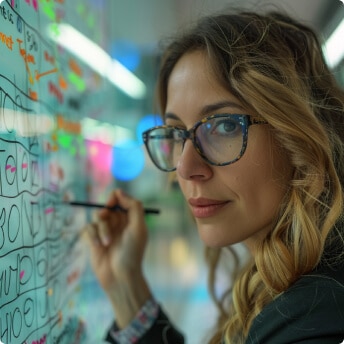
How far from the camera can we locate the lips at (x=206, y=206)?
100 centimetres

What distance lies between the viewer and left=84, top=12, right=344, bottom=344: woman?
0.89 metres

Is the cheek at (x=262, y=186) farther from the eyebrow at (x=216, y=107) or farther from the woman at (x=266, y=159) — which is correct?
the eyebrow at (x=216, y=107)

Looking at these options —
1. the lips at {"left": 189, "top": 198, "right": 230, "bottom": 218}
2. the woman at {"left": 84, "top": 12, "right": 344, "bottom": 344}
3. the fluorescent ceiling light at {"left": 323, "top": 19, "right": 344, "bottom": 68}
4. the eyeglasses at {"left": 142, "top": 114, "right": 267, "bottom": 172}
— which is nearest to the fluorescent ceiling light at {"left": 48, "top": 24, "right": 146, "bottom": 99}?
the woman at {"left": 84, "top": 12, "right": 344, "bottom": 344}

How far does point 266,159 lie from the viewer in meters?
0.96

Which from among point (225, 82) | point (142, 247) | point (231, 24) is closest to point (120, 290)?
point (142, 247)

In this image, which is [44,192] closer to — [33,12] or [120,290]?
[33,12]

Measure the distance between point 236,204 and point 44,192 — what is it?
1.50 feet

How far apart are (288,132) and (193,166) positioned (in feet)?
0.74

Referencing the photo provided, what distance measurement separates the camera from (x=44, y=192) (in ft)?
3.35

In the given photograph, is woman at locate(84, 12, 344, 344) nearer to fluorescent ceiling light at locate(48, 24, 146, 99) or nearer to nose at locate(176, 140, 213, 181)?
nose at locate(176, 140, 213, 181)

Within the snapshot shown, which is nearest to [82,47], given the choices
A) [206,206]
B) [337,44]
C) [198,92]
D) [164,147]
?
[164,147]

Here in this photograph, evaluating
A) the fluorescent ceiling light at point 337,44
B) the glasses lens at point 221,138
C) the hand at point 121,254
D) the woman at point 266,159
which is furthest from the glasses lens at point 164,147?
the fluorescent ceiling light at point 337,44

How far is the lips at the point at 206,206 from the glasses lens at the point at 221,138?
0.10 m

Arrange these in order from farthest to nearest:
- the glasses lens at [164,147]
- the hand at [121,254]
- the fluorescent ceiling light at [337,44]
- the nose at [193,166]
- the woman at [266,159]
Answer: the fluorescent ceiling light at [337,44], the hand at [121,254], the glasses lens at [164,147], the nose at [193,166], the woman at [266,159]
